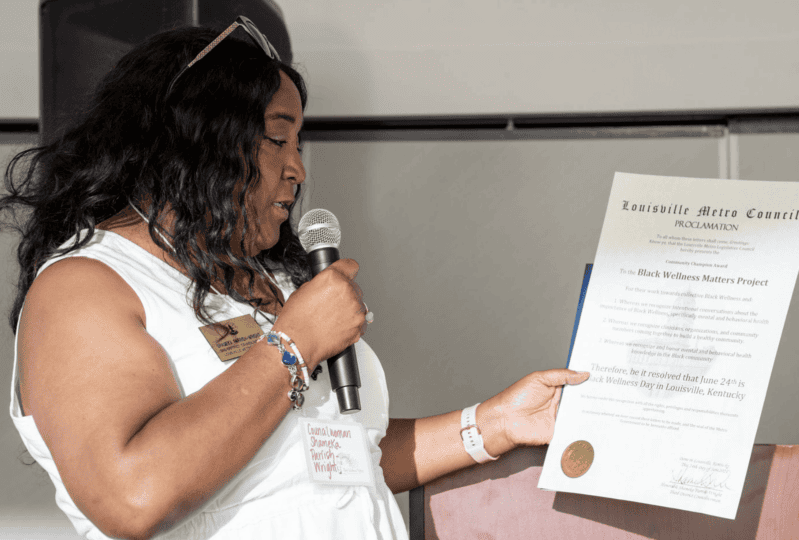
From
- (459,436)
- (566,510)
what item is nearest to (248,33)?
(459,436)

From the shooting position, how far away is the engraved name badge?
91cm

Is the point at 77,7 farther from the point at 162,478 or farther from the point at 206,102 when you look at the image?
the point at 162,478

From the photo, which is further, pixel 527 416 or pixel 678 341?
pixel 527 416

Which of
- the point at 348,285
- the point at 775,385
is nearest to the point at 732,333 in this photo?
the point at 348,285

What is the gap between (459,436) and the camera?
1.22 metres

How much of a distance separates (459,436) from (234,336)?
49 cm

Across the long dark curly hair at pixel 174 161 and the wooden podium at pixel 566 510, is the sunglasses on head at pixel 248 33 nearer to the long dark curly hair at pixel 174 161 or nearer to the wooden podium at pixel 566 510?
the long dark curly hair at pixel 174 161

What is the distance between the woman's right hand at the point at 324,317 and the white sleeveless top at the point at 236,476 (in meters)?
0.12

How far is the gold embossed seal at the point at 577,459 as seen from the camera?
3.23 ft

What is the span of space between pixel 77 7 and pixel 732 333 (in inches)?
64.5

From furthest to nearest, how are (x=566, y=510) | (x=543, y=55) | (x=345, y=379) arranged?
(x=543, y=55)
(x=566, y=510)
(x=345, y=379)

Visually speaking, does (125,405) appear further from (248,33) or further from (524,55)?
(524,55)

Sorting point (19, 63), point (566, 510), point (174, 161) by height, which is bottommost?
point (566, 510)
